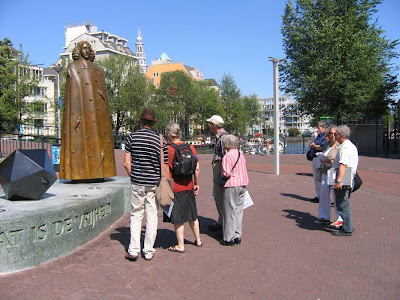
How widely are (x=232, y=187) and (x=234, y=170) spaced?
227mm

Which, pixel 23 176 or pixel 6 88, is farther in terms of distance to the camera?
pixel 6 88

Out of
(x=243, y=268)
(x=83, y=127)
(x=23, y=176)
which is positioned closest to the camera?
(x=243, y=268)

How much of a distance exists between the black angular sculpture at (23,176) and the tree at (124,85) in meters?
47.4

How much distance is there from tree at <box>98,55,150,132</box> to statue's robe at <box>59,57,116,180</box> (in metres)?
45.8

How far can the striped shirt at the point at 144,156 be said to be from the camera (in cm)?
427

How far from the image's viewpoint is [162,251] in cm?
476

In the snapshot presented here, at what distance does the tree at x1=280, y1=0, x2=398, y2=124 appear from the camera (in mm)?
24141

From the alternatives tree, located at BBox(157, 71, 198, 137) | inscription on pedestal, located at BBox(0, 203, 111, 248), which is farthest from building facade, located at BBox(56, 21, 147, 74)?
inscription on pedestal, located at BBox(0, 203, 111, 248)

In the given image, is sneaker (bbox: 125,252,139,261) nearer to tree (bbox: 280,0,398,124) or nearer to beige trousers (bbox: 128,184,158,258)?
beige trousers (bbox: 128,184,158,258)

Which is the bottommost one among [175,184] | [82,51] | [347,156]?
[175,184]

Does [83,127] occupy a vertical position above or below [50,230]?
above

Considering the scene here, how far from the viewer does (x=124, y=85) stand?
170ft

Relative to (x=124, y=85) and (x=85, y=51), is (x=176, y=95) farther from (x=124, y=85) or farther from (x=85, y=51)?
(x=85, y=51)

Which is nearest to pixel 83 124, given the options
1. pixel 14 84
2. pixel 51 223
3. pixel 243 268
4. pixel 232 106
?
pixel 51 223
